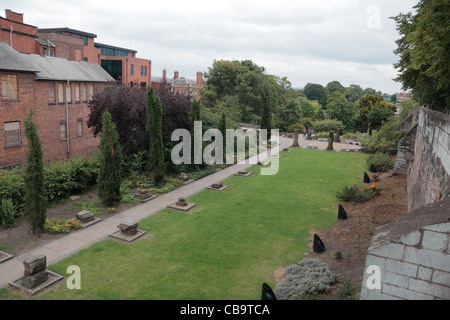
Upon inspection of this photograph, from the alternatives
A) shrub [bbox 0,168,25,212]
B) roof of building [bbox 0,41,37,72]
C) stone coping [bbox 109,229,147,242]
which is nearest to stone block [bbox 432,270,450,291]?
stone coping [bbox 109,229,147,242]

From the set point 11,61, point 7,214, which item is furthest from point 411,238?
point 11,61

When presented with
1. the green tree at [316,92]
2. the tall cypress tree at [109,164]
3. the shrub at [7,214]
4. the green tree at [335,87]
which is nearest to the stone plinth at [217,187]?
the tall cypress tree at [109,164]

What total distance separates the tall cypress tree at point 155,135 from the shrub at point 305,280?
34.0ft

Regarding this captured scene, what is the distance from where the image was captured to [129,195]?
15.6m

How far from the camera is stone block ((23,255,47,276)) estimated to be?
26.5 feet

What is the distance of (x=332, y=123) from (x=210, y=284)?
37.6 m

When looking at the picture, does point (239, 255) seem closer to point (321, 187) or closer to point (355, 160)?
point (321, 187)

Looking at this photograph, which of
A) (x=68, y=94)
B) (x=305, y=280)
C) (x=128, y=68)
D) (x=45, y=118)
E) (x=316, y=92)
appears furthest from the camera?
(x=316, y=92)

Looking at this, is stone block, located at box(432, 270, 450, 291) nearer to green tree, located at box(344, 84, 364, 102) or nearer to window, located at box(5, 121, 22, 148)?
window, located at box(5, 121, 22, 148)

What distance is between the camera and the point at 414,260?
4.98m

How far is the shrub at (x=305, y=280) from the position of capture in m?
7.63

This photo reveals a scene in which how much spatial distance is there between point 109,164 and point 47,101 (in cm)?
1372

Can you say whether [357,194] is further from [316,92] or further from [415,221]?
[316,92]

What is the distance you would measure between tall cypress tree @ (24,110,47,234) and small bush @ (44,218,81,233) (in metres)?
0.38
